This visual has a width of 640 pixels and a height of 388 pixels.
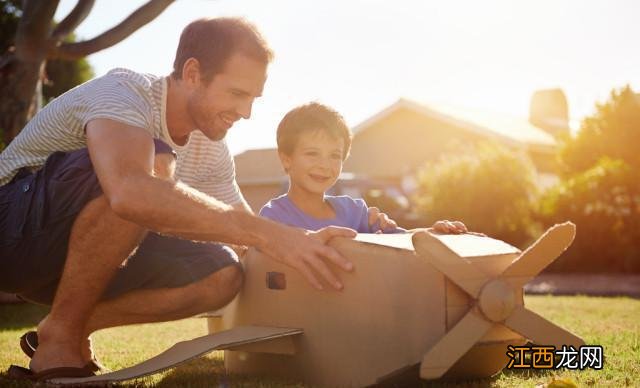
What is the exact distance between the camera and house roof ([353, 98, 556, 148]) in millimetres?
17828

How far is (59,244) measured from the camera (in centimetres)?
256

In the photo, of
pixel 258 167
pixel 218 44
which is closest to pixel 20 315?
pixel 218 44

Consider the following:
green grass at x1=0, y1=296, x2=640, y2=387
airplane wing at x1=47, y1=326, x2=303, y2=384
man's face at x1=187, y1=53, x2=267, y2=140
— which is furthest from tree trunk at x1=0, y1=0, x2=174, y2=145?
airplane wing at x1=47, y1=326, x2=303, y2=384

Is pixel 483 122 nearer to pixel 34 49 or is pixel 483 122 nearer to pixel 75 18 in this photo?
pixel 75 18

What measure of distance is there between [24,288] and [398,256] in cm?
146

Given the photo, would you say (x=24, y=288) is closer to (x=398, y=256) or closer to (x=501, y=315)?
(x=398, y=256)

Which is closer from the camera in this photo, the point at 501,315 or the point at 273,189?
the point at 501,315

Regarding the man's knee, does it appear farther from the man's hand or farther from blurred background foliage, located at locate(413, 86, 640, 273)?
blurred background foliage, located at locate(413, 86, 640, 273)

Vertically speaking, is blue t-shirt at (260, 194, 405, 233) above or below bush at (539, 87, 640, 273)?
above

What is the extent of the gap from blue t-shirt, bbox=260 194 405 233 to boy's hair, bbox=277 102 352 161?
0.80ft

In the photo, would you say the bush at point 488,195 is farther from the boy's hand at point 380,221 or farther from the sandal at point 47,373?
the sandal at point 47,373

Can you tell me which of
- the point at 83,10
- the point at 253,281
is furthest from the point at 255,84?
the point at 83,10

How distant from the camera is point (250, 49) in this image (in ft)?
8.90

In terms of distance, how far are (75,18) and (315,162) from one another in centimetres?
488
